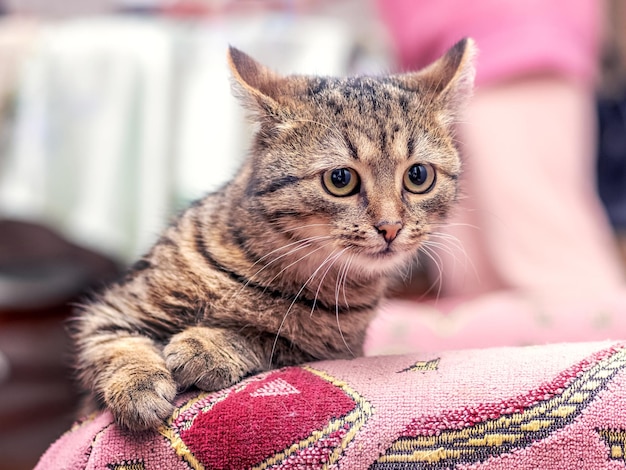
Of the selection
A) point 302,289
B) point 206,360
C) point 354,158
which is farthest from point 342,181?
point 206,360

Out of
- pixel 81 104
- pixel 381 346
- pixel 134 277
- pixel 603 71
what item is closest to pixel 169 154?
pixel 81 104

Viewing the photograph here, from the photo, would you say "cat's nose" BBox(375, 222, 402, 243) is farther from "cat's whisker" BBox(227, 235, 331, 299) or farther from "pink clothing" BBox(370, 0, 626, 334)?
"pink clothing" BBox(370, 0, 626, 334)

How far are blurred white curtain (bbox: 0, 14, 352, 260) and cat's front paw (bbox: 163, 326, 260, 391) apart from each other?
123 cm

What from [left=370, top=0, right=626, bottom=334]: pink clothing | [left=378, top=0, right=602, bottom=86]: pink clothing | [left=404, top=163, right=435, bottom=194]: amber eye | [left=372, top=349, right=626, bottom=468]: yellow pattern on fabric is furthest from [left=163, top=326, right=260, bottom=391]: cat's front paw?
[left=378, top=0, right=602, bottom=86]: pink clothing

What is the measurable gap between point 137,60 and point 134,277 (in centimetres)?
136

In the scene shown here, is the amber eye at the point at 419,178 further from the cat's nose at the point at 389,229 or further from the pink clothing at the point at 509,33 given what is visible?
the pink clothing at the point at 509,33

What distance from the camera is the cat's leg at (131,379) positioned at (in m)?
0.77

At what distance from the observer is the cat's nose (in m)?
0.88

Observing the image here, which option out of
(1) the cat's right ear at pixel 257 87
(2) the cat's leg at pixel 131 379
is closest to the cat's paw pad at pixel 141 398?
(2) the cat's leg at pixel 131 379

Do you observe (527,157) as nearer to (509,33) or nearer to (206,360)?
(509,33)

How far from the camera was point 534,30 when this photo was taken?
2.12m

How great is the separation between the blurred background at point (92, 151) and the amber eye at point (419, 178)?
1110mm

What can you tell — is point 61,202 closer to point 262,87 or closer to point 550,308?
point 262,87

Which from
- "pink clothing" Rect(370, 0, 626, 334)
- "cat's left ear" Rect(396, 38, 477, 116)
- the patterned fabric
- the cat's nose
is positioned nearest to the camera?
the patterned fabric
